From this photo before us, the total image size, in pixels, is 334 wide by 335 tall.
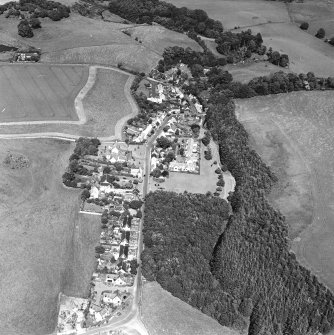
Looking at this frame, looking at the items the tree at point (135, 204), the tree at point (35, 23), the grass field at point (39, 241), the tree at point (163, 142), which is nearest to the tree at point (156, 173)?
the tree at point (135, 204)

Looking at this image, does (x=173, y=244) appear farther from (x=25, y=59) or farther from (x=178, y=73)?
(x=25, y=59)

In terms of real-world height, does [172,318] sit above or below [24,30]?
below

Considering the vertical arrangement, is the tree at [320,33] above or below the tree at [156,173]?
above

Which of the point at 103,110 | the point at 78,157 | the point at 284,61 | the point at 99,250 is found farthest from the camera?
the point at 284,61

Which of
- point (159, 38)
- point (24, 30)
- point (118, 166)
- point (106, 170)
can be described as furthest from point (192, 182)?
point (24, 30)

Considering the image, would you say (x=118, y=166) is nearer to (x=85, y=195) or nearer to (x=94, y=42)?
(x=85, y=195)

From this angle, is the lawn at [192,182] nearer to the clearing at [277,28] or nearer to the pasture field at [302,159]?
the pasture field at [302,159]
